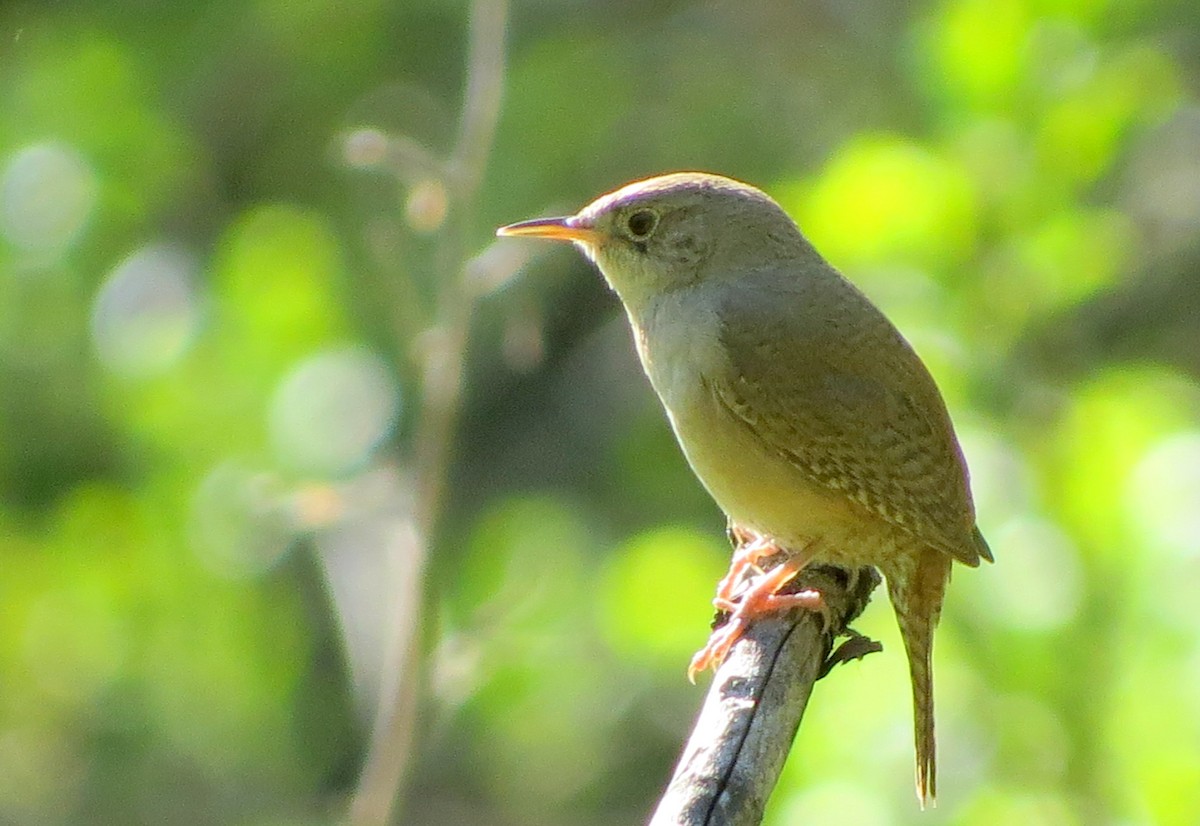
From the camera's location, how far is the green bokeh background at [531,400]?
15.2 feet

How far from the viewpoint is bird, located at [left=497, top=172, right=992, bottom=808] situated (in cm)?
376

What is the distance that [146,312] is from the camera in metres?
7.38

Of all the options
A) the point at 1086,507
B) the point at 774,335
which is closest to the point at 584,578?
the point at 1086,507

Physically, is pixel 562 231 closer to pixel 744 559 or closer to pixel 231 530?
pixel 744 559

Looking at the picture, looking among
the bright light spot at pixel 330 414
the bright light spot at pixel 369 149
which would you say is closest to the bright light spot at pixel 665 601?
the bright light spot at pixel 330 414

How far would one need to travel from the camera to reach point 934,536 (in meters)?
3.68

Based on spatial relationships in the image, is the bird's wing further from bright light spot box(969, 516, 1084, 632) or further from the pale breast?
bright light spot box(969, 516, 1084, 632)

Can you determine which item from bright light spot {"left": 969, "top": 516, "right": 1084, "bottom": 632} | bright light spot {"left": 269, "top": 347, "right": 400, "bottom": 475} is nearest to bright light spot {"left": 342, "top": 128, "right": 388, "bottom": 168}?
bright light spot {"left": 969, "top": 516, "right": 1084, "bottom": 632}

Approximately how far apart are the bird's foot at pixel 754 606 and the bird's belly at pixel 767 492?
12cm

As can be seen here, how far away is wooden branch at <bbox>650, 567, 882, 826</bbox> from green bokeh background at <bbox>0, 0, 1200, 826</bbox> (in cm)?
83

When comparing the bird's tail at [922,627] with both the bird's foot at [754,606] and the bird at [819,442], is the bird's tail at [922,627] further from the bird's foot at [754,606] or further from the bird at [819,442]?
the bird's foot at [754,606]

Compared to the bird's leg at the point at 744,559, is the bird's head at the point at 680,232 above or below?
above

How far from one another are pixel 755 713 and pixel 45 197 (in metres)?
5.57

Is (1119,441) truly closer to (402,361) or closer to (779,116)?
(402,361)
